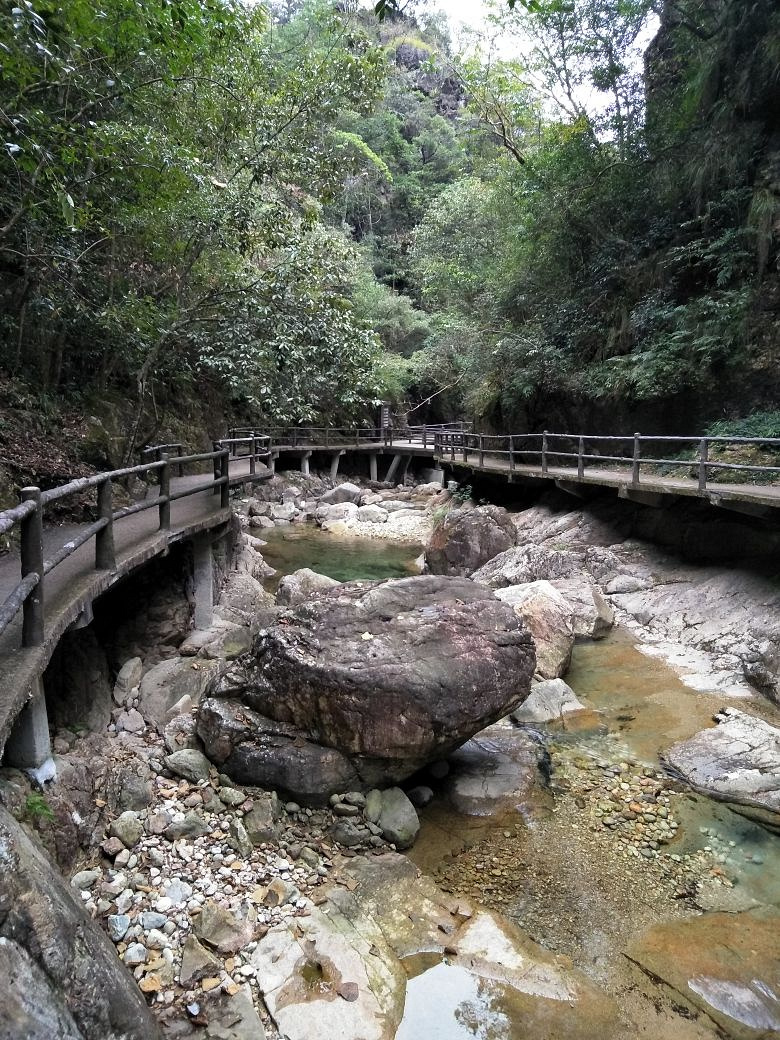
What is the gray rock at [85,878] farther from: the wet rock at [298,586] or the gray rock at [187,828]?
the wet rock at [298,586]

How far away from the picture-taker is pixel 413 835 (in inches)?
175

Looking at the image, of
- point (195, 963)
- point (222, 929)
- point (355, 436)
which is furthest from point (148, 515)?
point (355, 436)

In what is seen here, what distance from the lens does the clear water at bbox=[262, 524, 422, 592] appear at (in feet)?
42.8

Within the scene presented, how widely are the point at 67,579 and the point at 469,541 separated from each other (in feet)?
27.5

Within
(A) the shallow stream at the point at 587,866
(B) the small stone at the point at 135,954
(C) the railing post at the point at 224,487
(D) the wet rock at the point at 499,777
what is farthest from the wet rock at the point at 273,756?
(C) the railing post at the point at 224,487

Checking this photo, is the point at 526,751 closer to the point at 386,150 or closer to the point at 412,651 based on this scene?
the point at 412,651

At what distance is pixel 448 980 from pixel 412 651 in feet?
7.35

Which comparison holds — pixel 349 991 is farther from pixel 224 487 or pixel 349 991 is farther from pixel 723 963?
pixel 224 487

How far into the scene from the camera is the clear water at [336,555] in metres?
13.0

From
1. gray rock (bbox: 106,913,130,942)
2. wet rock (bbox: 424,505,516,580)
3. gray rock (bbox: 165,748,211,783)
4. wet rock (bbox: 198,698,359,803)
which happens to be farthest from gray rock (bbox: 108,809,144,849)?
wet rock (bbox: 424,505,516,580)

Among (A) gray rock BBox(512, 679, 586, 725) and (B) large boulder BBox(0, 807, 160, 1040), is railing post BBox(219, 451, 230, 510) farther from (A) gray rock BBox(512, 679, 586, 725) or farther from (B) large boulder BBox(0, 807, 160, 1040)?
(B) large boulder BBox(0, 807, 160, 1040)

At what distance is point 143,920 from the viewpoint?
3213 mm

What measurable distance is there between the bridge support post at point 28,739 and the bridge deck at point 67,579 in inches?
10.5

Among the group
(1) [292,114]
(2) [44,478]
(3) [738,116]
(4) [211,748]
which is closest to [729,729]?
(4) [211,748]
